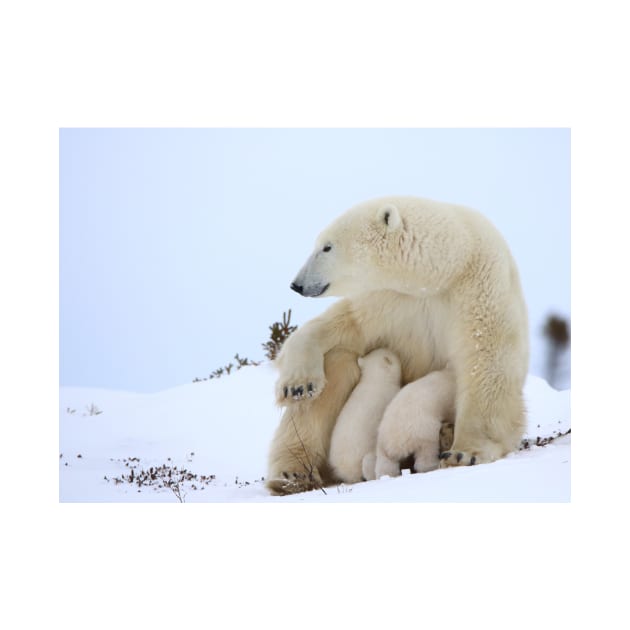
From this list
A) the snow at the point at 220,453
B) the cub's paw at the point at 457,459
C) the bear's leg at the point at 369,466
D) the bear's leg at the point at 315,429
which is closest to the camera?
the snow at the point at 220,453

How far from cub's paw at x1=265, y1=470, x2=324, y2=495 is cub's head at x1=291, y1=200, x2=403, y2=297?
0.96 meters

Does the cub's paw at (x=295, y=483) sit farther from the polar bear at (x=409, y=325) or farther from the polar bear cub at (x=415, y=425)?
the polar bear cub at (x=415, y=425)

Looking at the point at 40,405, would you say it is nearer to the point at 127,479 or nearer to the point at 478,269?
the point at 127,479

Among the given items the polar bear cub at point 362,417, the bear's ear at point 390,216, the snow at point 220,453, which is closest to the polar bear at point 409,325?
the bear's ear at point 390,216

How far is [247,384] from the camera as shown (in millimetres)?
8086

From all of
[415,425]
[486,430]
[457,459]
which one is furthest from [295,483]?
[486,430]

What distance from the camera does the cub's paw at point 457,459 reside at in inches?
162

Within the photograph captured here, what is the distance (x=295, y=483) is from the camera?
4.58 meters

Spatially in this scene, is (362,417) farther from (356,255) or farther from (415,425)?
(356,255)

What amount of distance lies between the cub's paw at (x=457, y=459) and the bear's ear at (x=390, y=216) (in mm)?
1177

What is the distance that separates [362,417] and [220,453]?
1.87m

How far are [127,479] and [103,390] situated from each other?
2392mm
